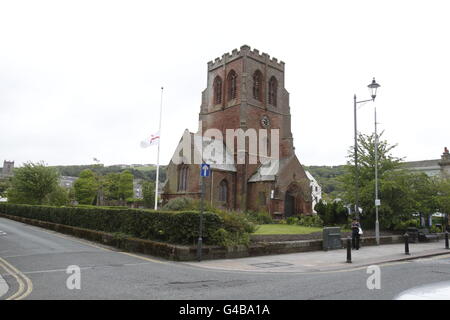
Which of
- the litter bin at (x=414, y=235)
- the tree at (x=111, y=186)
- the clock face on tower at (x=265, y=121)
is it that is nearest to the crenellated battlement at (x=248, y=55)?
the clock face on tower at (x=265, y=121)

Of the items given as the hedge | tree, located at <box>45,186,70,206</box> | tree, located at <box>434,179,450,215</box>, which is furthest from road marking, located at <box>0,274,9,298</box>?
tree, located at <box>45,186,70,206</box>

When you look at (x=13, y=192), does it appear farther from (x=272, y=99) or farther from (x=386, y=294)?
(x=386, y=294)

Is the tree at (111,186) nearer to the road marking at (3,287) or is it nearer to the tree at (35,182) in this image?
the tree at (35,182)

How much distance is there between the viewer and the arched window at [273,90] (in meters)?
44.8

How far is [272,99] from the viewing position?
147 ft

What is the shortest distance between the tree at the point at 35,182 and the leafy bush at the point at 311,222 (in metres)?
34.0

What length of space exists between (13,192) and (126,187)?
30.1 m

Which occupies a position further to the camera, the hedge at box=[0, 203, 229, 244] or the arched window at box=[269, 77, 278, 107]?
the arched window at box=[269, 77, 278, 107]

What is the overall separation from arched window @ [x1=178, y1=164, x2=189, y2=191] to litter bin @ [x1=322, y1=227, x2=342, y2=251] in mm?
21874

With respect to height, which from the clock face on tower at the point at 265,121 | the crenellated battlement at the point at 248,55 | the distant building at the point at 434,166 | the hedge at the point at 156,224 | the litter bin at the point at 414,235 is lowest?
the litter bin at the point at 414,235

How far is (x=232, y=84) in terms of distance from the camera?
43.3 m

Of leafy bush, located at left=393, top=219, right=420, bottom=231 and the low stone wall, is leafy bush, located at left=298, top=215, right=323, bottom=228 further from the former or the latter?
the low stone wall

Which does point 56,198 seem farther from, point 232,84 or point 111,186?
point 232,84

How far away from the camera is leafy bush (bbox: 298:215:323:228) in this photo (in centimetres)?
2841
